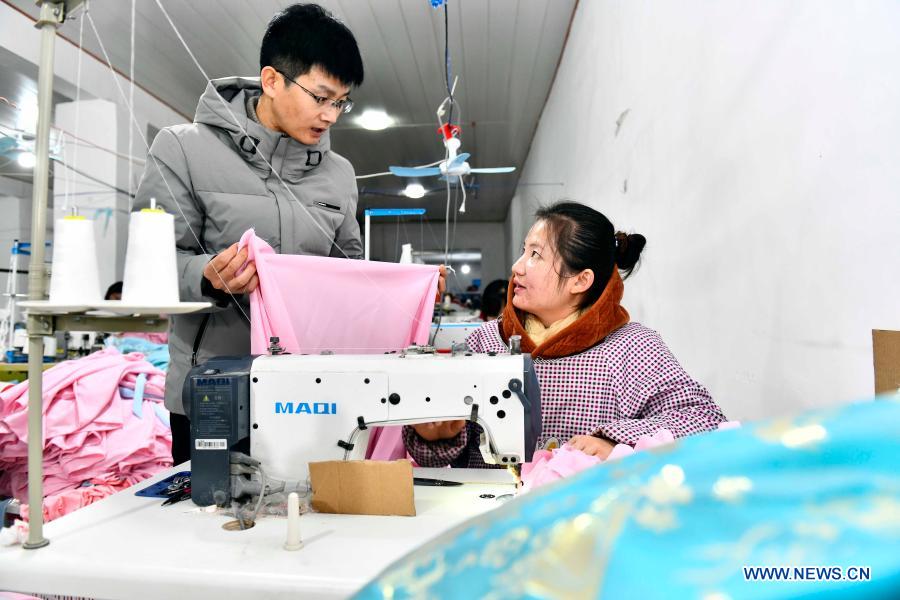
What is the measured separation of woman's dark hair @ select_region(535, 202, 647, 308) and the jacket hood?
2.32 feet

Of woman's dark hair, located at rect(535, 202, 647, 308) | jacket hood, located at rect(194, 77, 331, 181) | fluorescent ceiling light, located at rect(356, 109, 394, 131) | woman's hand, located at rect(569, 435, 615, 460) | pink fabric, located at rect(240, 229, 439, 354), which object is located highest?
fluorescent ceiling light, located at rect(356, 109, 394, 131)

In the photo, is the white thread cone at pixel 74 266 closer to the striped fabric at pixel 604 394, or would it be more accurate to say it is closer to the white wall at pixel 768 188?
the striped fabric at pixel 604 394

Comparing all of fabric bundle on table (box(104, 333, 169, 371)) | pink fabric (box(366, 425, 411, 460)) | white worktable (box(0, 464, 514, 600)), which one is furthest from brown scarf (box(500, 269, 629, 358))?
fabric bundle on table (box(104, 333, 169, 371))

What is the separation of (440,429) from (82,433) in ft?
4.69

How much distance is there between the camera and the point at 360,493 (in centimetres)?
97

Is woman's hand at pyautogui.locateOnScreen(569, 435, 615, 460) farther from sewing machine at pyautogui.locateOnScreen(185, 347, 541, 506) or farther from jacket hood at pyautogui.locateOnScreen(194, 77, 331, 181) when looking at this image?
jacket hood at pyautogui.locateOnScreen(194, 77, 331, 181)

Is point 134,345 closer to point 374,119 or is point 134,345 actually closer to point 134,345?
point 134,345

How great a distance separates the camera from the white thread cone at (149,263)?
864mm

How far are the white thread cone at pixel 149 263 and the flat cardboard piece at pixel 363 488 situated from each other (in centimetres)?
39

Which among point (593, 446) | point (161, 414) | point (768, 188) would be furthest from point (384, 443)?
point (161, 414)

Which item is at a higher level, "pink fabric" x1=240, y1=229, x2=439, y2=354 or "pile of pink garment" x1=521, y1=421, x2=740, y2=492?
"pink fabric" x1=240, y1=229, x2=439, y2=354

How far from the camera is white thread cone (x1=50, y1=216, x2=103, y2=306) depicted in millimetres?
833

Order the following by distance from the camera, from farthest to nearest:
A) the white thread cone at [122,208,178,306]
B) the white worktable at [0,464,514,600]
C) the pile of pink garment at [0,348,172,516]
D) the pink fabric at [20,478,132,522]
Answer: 1. the pile of pink garment at [0,348,172,516]
2. the pink fabric at [20,478,132,522]
3. the white thread cone at [122,208,178,306]
4. the white worktable at [0,464,514,600]

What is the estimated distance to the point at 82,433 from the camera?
6.52ft
